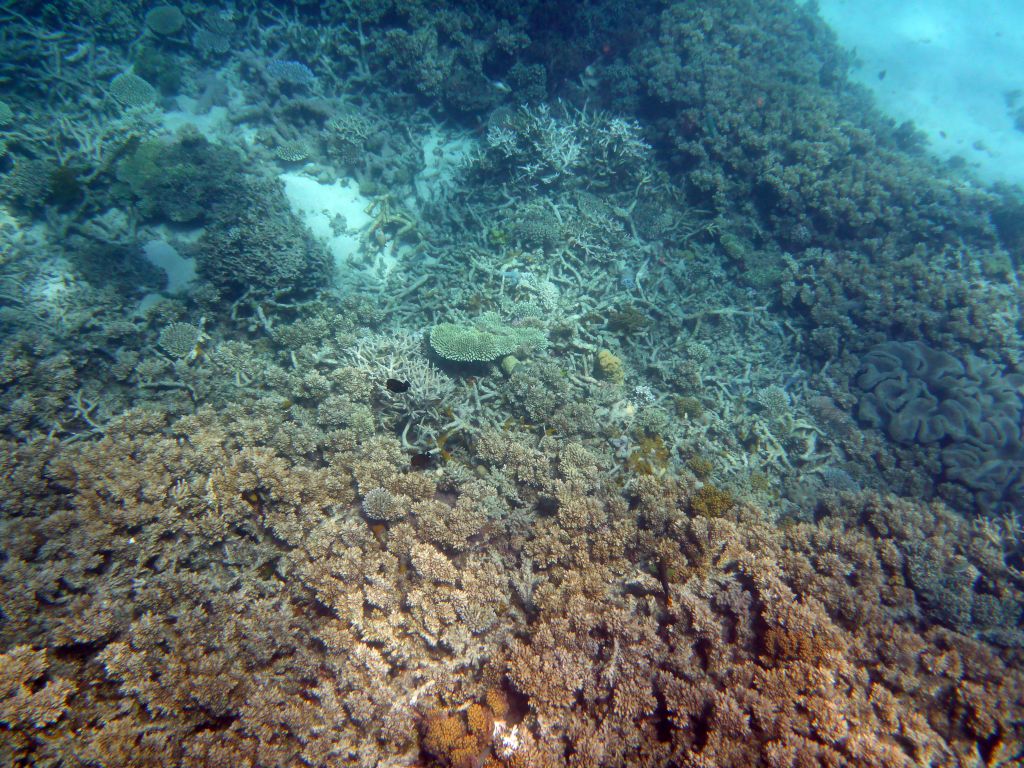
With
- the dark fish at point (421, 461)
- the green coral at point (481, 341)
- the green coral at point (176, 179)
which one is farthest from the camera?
the green coral at point (176, 179)

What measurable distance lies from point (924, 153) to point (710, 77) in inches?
499

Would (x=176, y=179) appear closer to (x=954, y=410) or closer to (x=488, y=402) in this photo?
(x=488, y=402)

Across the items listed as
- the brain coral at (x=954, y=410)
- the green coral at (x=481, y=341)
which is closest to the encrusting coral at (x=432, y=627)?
the green coral at (x=481, y=341)

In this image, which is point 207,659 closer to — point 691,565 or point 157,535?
point 157,535

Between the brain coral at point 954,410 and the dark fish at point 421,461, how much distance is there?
7739 millimetres

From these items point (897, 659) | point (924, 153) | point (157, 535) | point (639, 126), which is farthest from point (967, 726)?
point (924, 153)

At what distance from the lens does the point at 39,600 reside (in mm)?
3674

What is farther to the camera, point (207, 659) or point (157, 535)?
point (157, 535)

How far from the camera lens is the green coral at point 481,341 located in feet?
20.6

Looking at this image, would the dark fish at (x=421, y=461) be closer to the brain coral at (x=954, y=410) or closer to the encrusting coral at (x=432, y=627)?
the encrusting coral at (x=432, y=627)

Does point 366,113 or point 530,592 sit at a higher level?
point 366,113

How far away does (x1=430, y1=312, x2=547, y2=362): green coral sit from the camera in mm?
6281

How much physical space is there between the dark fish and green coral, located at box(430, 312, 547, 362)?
5.02ft

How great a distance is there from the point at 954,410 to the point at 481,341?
27.1 ft
